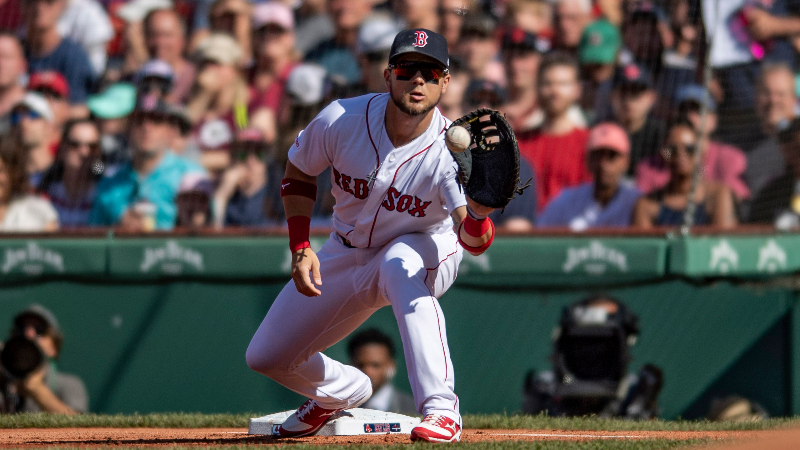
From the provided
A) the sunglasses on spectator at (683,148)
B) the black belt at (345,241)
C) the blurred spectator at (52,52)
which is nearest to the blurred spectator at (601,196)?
the sunglasses on spectator at (683,148)

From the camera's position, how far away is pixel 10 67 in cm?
898

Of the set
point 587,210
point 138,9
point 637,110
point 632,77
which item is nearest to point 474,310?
point 587,210

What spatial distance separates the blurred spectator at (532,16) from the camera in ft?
28.1

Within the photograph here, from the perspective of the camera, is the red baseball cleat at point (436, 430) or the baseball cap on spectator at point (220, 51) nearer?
the red baseball cleat at point (436, 430)

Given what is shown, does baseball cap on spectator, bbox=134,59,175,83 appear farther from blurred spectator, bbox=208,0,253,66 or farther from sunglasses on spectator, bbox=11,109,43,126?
sunglasses on spectator, bbox=11,109,43,126

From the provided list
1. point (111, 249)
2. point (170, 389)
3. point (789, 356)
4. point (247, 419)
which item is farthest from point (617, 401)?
point (111, 249)

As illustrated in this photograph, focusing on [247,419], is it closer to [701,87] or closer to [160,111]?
[160,111]

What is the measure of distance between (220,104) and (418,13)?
1817mm

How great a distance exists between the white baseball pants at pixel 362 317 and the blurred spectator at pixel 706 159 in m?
3.60

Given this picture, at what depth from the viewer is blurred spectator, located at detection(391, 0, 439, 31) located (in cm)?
836

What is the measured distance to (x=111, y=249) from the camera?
7.43 m

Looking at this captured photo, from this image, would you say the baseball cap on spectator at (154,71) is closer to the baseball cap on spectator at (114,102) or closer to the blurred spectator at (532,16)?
the baseball cap on spectator at (114,102)

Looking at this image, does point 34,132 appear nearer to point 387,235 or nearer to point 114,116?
point 114,116

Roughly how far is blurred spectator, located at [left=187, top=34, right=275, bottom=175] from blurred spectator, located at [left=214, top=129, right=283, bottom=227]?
0.58ft
